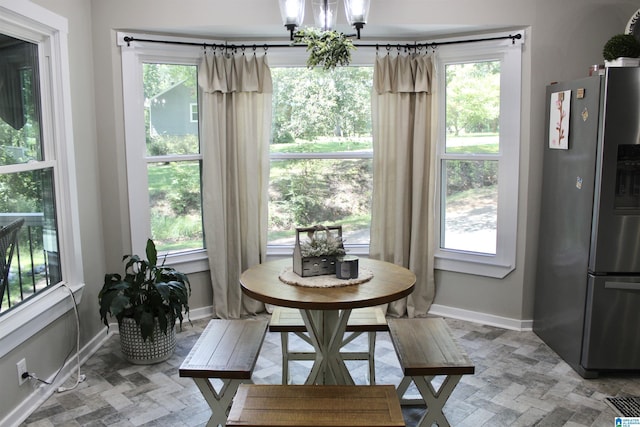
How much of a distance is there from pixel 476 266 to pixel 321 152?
152 cm

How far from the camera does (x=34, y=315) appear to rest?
2963 mm

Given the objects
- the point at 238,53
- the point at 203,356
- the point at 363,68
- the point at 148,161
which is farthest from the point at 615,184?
the point at 148,161

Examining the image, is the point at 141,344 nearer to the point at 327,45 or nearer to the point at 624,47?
the point at 327,45

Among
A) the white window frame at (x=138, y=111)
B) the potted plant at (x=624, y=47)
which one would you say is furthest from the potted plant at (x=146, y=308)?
the potted plant at (x=624, y=47)

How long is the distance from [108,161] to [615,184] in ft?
10.7

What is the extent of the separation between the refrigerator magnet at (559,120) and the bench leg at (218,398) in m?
2.50

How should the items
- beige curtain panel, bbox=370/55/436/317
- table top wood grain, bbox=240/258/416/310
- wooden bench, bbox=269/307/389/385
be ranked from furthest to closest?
beige curtain panel, bbox=370/55/436/317
wooden bench, bbox=269/307/389/385
table top wood grain, bbox=240/258/416/310

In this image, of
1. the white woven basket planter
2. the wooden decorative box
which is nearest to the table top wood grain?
the wooden decorative box

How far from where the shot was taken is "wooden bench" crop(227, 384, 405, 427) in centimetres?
212

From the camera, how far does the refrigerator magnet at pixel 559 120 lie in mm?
3496

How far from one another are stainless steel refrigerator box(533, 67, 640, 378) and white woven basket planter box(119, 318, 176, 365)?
2571 millimetres

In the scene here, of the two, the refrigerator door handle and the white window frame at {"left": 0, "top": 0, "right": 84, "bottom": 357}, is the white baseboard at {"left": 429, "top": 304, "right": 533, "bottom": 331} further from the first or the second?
the white window frame at {"left": 0, "top": 0, "right": 84, "bottom": 357}

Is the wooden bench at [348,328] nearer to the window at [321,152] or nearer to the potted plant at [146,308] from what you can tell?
the potted plant at [146,308]

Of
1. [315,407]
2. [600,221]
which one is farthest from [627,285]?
[315,407]
